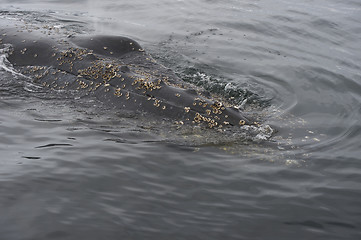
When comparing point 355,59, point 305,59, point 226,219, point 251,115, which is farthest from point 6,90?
point 355,59

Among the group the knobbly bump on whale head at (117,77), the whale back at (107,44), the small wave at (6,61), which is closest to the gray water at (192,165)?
the small wave at (6,61)

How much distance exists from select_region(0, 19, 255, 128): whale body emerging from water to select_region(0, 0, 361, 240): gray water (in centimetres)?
26

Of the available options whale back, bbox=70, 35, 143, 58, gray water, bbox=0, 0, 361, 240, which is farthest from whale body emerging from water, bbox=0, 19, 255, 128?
gray water, bbox=0, 0, 361, 240

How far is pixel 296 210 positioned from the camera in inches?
192

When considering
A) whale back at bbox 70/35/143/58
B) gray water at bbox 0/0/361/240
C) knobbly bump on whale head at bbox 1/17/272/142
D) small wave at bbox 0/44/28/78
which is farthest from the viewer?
whale back at bbox 70/35/143/58

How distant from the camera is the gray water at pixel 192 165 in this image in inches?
180

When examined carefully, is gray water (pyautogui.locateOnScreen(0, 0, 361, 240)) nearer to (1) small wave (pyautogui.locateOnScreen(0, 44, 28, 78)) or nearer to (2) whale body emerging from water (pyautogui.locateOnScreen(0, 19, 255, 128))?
(1) small wave (pyautogui.locateOnScreen(0, 44, 28, 78))

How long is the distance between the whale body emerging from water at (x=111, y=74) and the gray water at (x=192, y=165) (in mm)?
256

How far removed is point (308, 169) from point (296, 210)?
101cm

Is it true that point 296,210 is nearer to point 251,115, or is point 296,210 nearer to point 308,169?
point 308,169

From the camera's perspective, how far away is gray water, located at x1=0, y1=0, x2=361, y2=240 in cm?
457

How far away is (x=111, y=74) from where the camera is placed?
23.5ft

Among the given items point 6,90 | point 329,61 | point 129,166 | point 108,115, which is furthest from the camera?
point 329,61

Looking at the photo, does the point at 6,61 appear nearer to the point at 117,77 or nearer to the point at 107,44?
the point at 107,44
